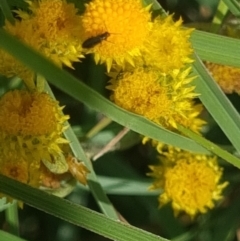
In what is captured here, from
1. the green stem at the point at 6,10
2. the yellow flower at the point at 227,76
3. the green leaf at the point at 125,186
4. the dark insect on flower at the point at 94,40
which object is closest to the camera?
the dark insect on flower at the point at 94,40

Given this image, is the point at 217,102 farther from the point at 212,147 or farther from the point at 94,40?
the point at 94,40

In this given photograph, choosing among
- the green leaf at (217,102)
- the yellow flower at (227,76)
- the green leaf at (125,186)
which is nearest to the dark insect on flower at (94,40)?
the green leaf at (217,102)

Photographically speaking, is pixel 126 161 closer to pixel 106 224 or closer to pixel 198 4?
pixel 198 4

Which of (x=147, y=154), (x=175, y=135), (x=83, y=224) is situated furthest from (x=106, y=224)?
(x=147, y=154)

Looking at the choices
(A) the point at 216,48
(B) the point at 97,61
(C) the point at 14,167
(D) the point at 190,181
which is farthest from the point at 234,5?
(C) the point at 14,167

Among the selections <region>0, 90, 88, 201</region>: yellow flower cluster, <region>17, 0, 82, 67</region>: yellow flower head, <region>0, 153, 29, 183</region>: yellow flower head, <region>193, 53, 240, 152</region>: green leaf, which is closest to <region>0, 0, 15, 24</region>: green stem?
<region>17, 0, 82, 67</region>: yellow flower head

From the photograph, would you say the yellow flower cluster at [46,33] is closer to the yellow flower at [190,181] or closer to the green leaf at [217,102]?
the green leaf at [217,102]
